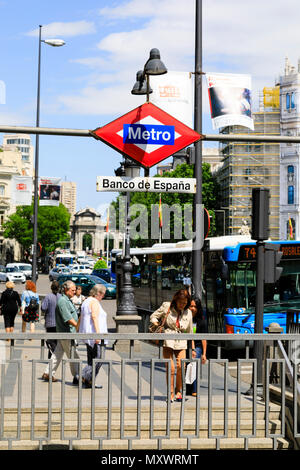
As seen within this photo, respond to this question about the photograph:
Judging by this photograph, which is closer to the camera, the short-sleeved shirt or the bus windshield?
the short-sleeved shirt

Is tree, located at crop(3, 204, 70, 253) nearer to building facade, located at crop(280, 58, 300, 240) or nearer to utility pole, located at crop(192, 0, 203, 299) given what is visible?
building facade, located at crop(280, 58, 300, 240)

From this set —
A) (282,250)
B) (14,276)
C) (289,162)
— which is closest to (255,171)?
(289,162)

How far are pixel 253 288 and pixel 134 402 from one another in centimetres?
924

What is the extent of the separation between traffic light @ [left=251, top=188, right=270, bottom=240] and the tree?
90.0 m

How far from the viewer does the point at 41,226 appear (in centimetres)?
10381

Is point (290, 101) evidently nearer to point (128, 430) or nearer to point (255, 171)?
point (255, 171)

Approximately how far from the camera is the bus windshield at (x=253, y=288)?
55.6 feet

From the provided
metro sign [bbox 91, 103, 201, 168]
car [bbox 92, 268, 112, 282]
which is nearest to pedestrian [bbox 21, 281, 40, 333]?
metro sign [bbox 91, 103, 201, 168]

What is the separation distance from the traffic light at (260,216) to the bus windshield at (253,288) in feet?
20.0

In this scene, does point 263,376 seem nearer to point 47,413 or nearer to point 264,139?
point 47,413

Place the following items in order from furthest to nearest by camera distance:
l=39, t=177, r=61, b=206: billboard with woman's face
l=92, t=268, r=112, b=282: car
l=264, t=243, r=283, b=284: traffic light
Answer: l=92, t=268, r=112, b=282: car
l=39, t=177, r=61, b=206: billboard with woman's face
l=264, t=243, r=283, b=284: traffic light

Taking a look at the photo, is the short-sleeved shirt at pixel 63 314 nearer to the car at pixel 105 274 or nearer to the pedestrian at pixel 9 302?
the pedestrian at pixel 9 302

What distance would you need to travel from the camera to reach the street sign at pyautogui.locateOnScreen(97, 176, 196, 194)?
9.31 metres

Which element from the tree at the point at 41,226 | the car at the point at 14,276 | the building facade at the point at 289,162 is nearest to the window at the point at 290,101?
the building facade at the point at 289,162
